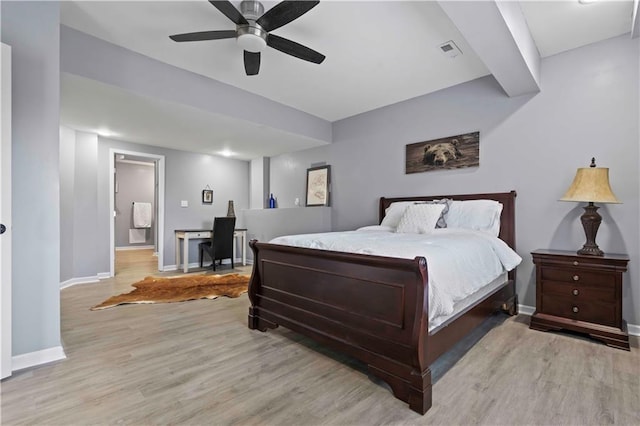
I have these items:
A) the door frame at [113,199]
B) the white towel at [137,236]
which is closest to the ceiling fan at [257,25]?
the door frame at [113,199]

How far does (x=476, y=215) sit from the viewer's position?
321cm

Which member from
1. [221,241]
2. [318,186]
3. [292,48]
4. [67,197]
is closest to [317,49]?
[292,48]

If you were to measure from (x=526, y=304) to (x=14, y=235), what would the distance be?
14.5 feet

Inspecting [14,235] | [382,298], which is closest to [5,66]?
[14,235]

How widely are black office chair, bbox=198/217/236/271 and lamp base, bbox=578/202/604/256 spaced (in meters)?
4.79

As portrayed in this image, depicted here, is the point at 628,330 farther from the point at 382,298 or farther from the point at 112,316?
the point at 112,316

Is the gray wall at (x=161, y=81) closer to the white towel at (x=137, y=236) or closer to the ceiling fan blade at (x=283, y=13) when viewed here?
the ceiling fan blade at (x=283, y=13)

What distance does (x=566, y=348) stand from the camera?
231cm

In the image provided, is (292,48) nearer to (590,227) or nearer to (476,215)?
(476,215)

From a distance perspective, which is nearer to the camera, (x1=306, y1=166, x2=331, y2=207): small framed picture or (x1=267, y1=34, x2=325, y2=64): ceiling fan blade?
(x1=267, y1=34, x2=325, y2=64): ceiling fan blade

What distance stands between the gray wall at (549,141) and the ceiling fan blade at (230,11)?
2.63m

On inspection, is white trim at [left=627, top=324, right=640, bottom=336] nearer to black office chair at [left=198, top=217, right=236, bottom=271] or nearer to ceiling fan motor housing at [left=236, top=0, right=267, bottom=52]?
ceiling fan motor housing at [left=236, top=0, right=267, bottom=52]

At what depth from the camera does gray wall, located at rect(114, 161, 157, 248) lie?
28.1ft

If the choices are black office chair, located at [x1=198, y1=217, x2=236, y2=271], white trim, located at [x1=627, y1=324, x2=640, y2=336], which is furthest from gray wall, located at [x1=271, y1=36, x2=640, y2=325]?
black office chair, located at [x1=198, y1=217, x2=236, y2=271]
